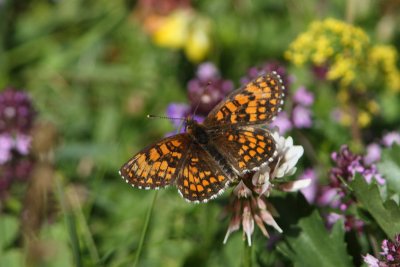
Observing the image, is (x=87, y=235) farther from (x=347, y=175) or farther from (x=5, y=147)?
(x=347, y=175)

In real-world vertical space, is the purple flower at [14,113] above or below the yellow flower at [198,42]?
above

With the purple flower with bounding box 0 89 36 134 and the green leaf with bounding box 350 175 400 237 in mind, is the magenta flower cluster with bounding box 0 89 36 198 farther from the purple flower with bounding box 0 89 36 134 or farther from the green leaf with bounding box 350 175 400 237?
the green leaf with bounding box 350 175 400 237

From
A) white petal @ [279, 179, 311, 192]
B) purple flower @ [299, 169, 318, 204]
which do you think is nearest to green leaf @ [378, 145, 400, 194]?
white petal @ [279, 179, 311, 192]

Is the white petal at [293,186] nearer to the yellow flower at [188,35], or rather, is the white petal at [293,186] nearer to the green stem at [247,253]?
the green stem at [247,253]

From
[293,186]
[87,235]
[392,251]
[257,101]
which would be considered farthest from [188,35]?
[392,251]

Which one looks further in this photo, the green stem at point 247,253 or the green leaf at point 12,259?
the green leaf at point 12,259

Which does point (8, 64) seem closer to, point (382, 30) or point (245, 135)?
point (382, 30)

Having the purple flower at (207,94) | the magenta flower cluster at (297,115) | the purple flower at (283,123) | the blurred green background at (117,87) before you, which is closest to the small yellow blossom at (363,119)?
the blurred green background at (117,87)
